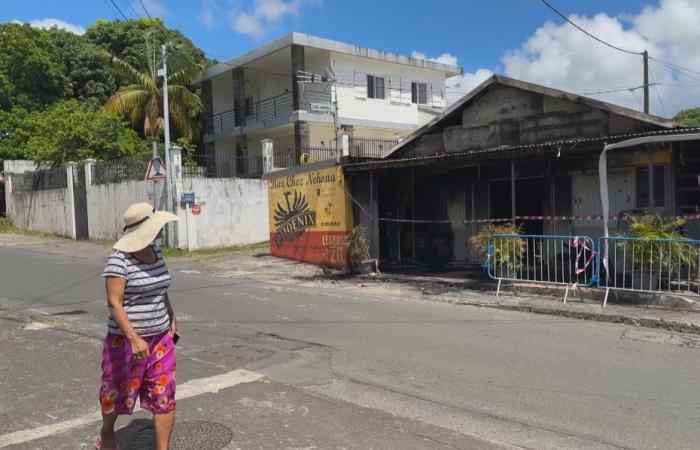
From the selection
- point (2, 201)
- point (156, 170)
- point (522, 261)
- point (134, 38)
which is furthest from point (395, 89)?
point (2, 201)

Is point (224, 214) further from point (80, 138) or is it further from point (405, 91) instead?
point (405, 91)

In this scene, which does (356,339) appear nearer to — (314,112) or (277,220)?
(277,220)

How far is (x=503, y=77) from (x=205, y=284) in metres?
8.03

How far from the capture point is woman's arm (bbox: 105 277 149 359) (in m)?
3.45

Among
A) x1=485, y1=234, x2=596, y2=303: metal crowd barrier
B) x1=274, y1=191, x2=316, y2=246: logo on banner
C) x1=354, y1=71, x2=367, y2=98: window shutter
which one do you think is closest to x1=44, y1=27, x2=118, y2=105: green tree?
x1=354, y1=71, x2=367, y2=98: window shutter

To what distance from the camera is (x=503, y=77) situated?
13.3 meters

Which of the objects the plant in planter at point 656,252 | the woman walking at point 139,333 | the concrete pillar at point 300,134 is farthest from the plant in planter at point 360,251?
the concrete pillar at point 300,134

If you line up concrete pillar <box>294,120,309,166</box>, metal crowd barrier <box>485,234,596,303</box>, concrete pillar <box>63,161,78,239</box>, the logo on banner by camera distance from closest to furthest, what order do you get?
metal crowd barrier <box>485,234,596,303</box>, the logo on banner, concrete pillar <box>63,161,78,239</box>, concrete pillar <box>294,120,309,166</box>

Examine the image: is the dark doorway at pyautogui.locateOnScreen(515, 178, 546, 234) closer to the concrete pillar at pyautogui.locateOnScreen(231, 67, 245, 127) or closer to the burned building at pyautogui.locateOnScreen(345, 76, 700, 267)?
the burned building at pyautogui.locateOnScreen(345, 76, 700, 267)

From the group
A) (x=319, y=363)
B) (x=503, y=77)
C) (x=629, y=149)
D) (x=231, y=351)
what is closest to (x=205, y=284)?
(x=231, y=351)

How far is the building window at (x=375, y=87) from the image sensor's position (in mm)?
28203

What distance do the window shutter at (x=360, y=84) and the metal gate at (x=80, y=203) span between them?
493 inches

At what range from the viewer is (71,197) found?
25141 mm

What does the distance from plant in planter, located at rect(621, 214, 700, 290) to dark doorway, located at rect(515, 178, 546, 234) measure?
3.87 m
